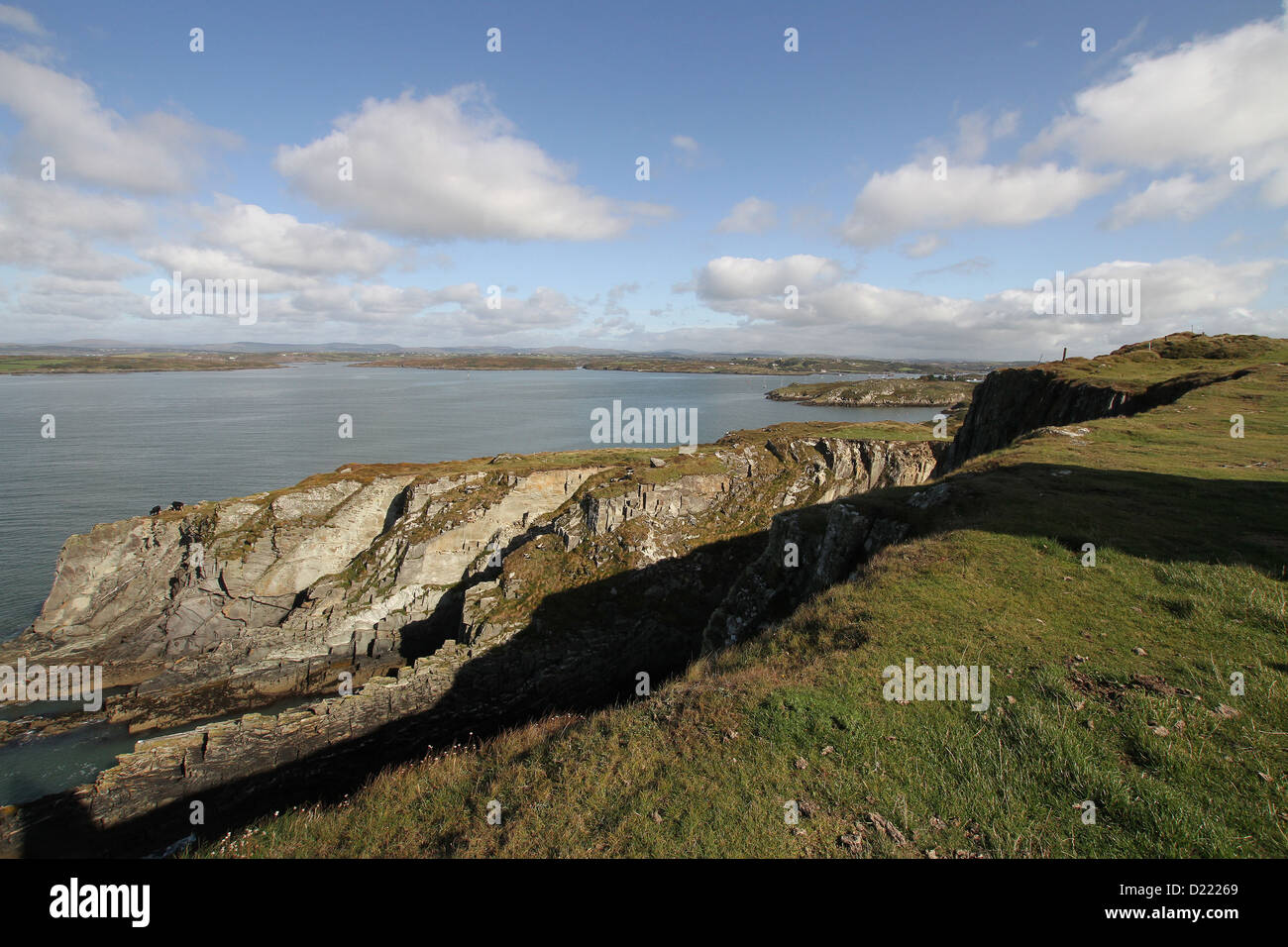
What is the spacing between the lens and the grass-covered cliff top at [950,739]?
22.6ft

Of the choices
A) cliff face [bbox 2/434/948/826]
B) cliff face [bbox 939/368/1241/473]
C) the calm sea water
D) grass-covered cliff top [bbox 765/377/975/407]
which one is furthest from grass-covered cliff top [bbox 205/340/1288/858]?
grass-covered cliff top [bbox 765/377/975/407]

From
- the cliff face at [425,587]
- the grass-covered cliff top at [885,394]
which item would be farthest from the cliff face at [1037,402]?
the grass-covered cliff top at [885,394]

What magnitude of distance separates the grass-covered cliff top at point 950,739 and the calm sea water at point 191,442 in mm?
33763

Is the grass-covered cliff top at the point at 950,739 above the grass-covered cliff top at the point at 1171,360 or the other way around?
the other way around

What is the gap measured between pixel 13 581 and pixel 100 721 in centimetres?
2428

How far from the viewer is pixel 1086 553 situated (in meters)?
13.3

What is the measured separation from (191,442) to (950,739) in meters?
115

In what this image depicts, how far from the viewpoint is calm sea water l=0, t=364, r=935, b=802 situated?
43062 mm

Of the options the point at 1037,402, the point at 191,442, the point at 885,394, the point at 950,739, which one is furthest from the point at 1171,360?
the point at 885,394

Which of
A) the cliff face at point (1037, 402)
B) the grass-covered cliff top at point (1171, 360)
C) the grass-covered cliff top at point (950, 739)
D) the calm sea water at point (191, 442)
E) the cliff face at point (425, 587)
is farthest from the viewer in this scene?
the calm sea water at point (191, 442)

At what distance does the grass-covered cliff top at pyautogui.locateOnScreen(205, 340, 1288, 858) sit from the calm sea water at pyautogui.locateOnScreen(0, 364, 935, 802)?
111 ft

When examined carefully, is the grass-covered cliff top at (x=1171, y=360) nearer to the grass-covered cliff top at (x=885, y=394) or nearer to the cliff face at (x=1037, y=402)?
the cliff face at (x=1037, y=402)
